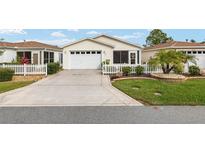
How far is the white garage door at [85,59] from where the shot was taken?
28.0 m

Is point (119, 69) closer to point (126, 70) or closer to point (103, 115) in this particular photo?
point (126, 70)

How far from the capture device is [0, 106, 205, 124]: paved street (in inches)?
277

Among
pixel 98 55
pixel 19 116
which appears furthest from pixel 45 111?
pixel 98 55

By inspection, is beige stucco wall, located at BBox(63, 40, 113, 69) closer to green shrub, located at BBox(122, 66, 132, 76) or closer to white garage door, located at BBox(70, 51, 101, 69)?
white garage door, located at BBox(70, 51, 101, 69)

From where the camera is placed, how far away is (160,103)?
9617 millimetres

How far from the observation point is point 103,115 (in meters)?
7.69

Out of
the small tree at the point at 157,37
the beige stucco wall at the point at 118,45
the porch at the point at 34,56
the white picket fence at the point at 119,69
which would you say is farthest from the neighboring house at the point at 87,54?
the small tree at the point at 157,37

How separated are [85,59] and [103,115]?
2076 centimetres

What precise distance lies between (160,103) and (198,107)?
4.43ft

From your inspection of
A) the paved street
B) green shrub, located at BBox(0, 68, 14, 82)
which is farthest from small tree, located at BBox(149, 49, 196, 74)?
green shrub, located at BBox(0, 68, 14, 82)

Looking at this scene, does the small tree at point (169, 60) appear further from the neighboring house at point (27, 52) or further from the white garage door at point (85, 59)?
the neighboring house at point (27, 52)

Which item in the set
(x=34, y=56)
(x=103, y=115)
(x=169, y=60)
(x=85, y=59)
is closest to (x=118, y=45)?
(x=85, y=59)

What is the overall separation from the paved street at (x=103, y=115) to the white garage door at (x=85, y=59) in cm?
1928
